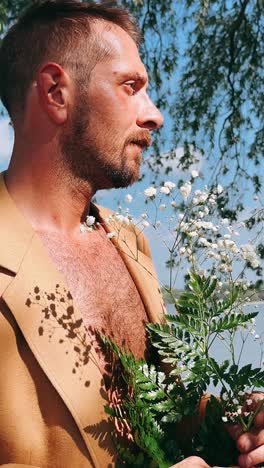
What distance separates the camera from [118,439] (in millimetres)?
1981

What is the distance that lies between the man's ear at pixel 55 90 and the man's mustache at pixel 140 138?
0.19 m

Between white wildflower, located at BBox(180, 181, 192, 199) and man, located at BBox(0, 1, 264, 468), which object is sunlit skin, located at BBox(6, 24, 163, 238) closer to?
man, located at BBox(0, 1, 264, 468)

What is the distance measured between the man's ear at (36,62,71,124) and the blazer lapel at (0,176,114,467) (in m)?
0.33

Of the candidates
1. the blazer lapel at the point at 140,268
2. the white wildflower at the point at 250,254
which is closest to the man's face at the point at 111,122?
the blazer lapel at the point at 140,268

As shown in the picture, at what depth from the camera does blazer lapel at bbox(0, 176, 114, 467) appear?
1.84 metres

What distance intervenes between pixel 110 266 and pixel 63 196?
0.88 ft

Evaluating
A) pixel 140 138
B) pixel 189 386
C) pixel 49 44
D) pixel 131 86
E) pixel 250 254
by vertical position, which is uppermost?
pixel 49 44

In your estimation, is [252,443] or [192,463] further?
[252,443]

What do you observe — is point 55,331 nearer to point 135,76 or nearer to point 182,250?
point 182,250

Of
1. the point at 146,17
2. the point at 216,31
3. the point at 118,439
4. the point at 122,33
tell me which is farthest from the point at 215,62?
the point at 118,439

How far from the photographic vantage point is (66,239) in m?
2.10

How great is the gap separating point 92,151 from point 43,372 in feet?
2.06

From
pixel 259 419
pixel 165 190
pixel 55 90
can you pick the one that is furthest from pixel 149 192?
pixel 259 419

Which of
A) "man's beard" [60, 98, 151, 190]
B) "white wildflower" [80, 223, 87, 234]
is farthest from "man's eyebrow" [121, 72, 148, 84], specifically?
"white wildflower" [80, 223, 87, 234]
